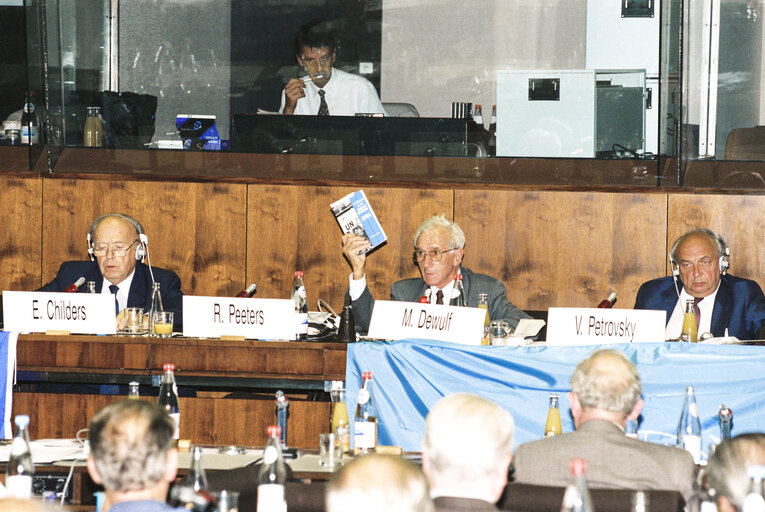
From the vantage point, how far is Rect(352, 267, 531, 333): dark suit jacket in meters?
5.00

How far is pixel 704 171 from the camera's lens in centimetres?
567

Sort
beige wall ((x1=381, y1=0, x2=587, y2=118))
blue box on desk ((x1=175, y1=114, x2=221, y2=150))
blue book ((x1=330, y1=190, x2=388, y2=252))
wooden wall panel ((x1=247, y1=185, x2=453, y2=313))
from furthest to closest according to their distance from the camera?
1. beige wall ((x1=381, y1=0, x2=587, y2=118))
2. blue box on desk ((x1=175, y1=114, x2=221, y2=150))
3. wooden wall panel ((x1=247, y1=185, x2=453, y2=313))
4. blue book ((x1=330, y1=190, x2=388, y2=252))

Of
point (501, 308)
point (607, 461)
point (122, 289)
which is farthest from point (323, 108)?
point (607, 461)

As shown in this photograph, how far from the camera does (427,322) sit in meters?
4.18

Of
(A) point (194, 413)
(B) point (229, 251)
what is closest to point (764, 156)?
(B) point (229, 251)

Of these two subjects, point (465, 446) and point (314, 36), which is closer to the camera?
point (465, 446)

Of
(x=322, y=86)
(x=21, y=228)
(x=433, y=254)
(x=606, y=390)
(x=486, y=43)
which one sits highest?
(x=486, y=43)

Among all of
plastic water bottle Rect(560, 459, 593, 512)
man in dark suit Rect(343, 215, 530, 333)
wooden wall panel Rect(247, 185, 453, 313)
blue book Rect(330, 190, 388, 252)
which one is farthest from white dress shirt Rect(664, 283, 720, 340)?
plastic water bottle Rect(560, 459, 593, 512)

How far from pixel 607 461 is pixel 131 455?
115cm

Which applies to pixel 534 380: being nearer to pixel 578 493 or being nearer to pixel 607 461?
pixel 607 461

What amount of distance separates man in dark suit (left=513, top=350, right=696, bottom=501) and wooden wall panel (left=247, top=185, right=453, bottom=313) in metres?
3.03

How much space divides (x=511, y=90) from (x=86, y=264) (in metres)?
2.49

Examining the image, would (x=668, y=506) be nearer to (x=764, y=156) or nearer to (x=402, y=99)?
(x=764, y=156)

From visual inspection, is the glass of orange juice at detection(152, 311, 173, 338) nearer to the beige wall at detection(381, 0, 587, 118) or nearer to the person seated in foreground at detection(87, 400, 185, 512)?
the person seated in foreground at detection(87, 400, 185, 512)
